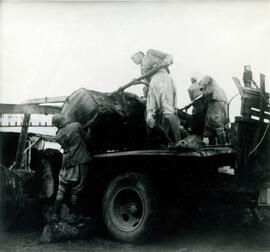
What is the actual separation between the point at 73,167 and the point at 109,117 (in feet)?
3.55

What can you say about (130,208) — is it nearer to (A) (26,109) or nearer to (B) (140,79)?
(B) (140,79)

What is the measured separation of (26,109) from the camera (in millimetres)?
8758

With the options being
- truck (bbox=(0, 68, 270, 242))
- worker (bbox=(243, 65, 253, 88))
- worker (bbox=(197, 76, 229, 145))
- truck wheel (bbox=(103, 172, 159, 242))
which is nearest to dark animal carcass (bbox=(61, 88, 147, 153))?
truck (bbox=(0, 68, 270, 242))

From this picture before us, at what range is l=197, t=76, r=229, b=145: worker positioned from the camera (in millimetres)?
6988

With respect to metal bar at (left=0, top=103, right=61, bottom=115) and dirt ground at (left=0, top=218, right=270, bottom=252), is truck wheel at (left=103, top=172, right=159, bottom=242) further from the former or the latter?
metal bar at (left=0, top=103, right=61, bottom=115)

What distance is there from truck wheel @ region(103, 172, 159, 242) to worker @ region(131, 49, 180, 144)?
0.88m

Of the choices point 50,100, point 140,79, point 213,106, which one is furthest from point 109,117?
point 213,106

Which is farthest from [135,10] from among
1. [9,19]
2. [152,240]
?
[152,240]

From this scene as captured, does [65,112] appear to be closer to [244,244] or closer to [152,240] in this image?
[152,240]

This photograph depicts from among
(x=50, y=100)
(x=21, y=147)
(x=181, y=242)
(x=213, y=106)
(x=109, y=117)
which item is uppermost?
(x=50, y=100)

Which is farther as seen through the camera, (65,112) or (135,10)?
(65,112)

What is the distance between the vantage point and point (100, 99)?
23.4 feet

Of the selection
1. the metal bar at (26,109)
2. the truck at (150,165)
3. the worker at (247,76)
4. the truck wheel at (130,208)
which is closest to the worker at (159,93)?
the truck at (150,165)

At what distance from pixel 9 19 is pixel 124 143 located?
2886 mm
